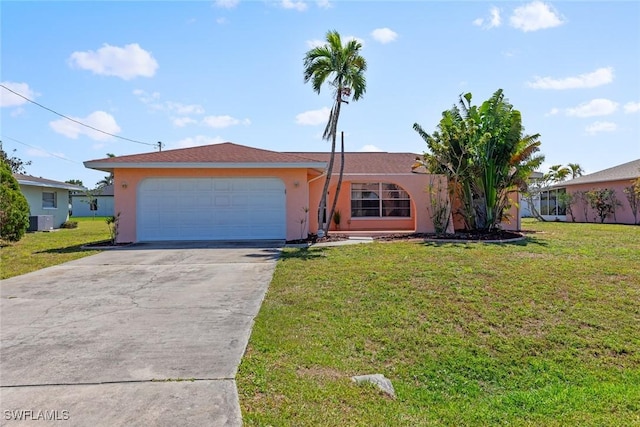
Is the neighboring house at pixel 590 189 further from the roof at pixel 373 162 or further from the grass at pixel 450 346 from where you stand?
the grass at pixel 450 346

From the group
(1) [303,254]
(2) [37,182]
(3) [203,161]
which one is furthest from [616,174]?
(2) [37,182]

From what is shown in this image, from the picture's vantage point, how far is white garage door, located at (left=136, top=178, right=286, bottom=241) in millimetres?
14969

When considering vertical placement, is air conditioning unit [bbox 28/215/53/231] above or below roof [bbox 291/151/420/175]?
below

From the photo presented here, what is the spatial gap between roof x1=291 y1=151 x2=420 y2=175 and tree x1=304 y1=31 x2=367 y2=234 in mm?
4544

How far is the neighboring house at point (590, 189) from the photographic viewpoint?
23.5 m

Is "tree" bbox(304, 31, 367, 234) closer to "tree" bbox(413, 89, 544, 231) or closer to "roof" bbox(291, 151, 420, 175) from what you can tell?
"tree" bbox(413, 89, 544, 231)

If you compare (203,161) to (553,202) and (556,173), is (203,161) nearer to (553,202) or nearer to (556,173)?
(553,202)

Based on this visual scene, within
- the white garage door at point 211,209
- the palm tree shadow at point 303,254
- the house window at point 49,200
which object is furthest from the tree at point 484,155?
the house window at point 49,200

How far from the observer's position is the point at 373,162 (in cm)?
2136

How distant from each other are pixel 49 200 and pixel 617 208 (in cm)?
3390

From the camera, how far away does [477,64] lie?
1262 centimetres

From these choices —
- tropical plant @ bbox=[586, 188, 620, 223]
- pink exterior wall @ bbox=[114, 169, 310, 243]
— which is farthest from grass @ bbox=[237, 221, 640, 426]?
tropical plant @ bbox=[586, 188, 620, 223]

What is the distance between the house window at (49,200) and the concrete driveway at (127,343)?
18643 mm

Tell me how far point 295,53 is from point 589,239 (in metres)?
11.9
